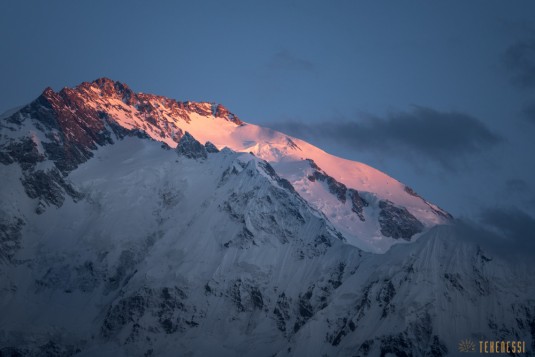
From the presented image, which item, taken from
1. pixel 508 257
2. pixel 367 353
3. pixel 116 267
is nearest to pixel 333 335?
pixel 367 353

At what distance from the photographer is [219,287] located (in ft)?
586

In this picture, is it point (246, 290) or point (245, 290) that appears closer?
point (245, 290)

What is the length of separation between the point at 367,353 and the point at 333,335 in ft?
40.8

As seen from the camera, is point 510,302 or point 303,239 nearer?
point 510,302

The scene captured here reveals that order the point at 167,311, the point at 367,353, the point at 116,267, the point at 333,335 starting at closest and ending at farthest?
1. the point at 367,353
2. the point at 333,335
3. the point at 167,311
4. the point at 116,267

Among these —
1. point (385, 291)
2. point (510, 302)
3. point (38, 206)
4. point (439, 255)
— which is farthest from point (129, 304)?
point (510, 302)

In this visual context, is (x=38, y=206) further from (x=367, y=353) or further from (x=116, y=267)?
(x=367, y=353)

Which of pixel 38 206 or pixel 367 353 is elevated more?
pixel 38 206

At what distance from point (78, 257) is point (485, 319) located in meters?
99.4

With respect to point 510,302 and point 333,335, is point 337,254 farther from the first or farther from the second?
point 510,302

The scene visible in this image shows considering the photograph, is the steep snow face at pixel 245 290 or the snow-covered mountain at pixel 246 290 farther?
the steep snow face at pixel 245 290

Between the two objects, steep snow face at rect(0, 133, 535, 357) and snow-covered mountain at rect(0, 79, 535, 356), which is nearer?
snow-covered mountain at rect(0, 79, 535, 356)

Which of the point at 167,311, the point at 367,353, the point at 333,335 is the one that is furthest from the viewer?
the point at 167,311

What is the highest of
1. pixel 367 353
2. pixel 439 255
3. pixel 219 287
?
pixel 439 255
